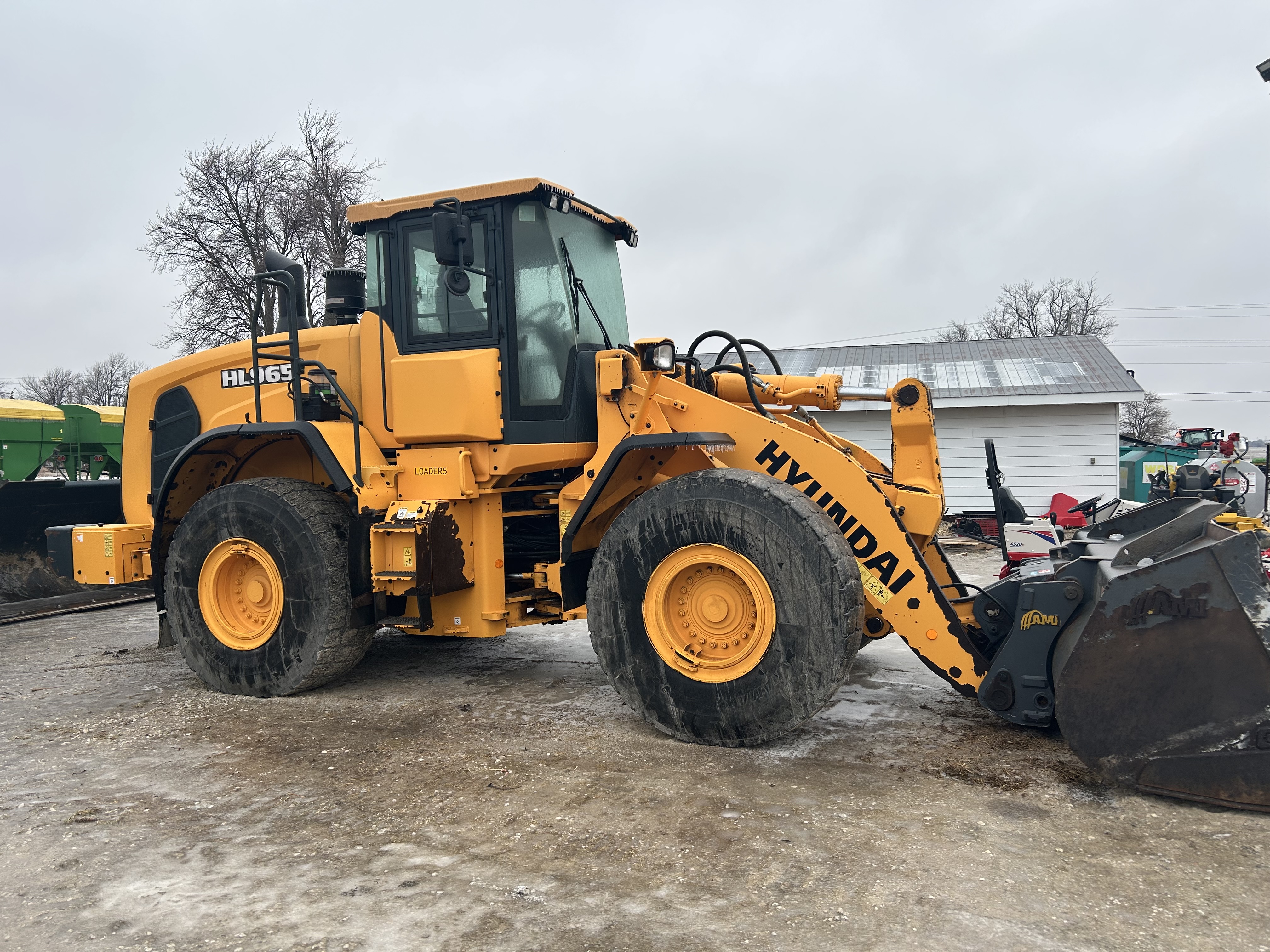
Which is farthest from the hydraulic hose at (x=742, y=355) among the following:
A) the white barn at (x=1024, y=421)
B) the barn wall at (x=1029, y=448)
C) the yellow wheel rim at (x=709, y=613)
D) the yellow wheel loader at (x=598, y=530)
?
the barn wall at (x=1029, y=448)

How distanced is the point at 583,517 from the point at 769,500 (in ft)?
3.66

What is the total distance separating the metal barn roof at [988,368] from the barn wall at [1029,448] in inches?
12.4

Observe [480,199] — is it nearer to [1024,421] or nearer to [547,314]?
[547,314]

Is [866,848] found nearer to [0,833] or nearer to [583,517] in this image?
[583,517]

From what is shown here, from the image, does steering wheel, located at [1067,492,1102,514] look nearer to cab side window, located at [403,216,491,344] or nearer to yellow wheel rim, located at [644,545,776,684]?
yellow wheel rim, located at [644,545,776,684]

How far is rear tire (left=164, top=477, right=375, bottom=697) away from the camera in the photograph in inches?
208

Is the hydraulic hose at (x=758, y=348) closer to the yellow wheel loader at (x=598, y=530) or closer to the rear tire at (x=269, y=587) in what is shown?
the yellow wheel loader at (x=598, y=530)

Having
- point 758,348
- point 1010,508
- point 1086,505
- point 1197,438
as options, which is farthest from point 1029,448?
point 758,348

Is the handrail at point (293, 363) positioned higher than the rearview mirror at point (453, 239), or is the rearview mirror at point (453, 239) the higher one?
→ the rearview mirror at point (453, 239)

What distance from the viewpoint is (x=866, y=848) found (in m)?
3.22

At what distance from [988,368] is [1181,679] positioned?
15.3m

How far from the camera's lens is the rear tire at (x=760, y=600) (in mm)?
4027

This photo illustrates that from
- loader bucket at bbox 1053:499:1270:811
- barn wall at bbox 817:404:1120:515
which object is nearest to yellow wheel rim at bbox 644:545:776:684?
loader bucket at bbox 1053:499:1270:811

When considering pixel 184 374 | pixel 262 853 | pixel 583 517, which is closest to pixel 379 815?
pixel 262 853
